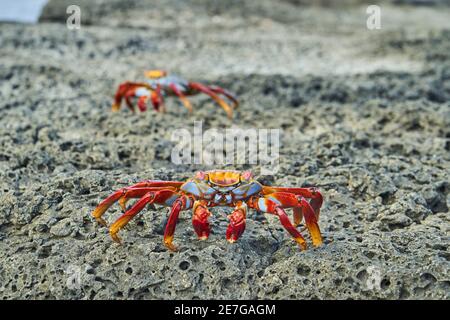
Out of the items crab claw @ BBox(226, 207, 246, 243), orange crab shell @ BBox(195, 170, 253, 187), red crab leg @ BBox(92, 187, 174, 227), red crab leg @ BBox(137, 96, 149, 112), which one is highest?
red crab leg @ BBox(137, 96, 149, 112)

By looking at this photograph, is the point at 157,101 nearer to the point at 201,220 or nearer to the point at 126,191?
the point at 126,191

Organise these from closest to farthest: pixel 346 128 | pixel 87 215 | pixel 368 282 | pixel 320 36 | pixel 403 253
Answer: pixel 368 282, pixel 403 253, pixel 87 215, pixel 346 128, pixel 320 36

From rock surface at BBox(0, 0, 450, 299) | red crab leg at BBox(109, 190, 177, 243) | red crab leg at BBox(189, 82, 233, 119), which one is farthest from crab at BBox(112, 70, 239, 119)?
red crab leg at BBox(109, 190, 177, 243)

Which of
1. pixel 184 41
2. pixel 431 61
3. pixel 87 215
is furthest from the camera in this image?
pixel 184 41

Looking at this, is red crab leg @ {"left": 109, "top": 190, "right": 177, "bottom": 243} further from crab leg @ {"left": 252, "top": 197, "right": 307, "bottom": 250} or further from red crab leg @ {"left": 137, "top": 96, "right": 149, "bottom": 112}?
red crab leg @ {"left": 137, "top": 96, "right": 149, "bottom": 112}

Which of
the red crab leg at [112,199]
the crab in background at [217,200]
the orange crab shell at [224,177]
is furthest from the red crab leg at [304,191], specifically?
the red crab leg at [112,199]

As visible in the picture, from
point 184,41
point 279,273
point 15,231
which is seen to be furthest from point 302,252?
point 184,41

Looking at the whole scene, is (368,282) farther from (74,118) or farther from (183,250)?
(74,118)
